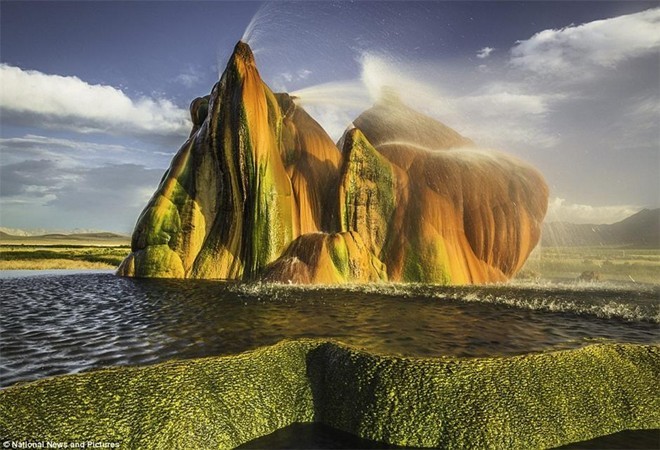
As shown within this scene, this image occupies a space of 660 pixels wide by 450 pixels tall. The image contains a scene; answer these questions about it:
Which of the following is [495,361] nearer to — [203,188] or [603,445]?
[603,445]

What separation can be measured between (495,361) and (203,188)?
24.8 meters

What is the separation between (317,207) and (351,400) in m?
21.5

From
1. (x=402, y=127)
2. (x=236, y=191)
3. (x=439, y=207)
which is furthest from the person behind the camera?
(x=402, y=127)

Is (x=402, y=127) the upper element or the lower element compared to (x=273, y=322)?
upper

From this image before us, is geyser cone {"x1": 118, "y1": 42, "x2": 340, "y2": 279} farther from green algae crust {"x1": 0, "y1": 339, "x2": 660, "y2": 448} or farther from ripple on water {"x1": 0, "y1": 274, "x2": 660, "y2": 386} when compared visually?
green algae crust {"x1": 0, "y1": 339, "x2": 660, "y2": 448}

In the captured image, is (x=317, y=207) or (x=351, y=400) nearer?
(x=351, y=400)

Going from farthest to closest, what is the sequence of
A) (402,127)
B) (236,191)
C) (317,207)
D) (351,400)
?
(402,127) < (317,207) < (236,191) < (351,400)

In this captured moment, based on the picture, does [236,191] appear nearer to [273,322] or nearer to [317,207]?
[317,207]

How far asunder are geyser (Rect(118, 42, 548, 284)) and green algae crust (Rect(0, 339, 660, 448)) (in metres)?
15.4

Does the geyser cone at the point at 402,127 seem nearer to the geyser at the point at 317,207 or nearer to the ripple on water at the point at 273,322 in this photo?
the geyser at the point at 317,207

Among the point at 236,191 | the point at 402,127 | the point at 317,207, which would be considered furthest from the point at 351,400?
the point at 402,127

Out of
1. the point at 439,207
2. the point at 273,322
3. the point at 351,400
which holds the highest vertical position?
the point at 439,207

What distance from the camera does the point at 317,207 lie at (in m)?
28.3

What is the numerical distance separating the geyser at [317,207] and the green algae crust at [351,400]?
50.4ft
